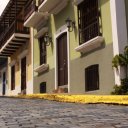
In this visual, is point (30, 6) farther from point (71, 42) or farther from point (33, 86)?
point (71, 42)

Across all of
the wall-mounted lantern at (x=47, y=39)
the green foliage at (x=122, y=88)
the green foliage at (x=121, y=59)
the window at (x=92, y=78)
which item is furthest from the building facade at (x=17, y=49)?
the green foliage at (x=122, y=88)

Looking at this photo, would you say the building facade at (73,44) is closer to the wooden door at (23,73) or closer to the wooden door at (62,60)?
the wooden door at (62,60)

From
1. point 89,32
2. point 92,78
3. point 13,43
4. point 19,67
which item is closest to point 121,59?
point 92,78

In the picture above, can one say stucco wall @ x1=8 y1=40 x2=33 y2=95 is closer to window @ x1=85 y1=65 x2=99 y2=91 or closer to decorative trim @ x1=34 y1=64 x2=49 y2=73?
decorative trim @ x1=34 y1=64 x2=49 y2=73

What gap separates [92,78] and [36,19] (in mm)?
6587

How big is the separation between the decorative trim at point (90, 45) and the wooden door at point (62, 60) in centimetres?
222

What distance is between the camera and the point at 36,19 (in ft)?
59.4

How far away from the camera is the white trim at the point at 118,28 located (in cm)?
1090

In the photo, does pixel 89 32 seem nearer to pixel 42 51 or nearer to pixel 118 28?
pixel 118 28

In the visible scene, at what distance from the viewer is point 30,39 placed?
20625 mm

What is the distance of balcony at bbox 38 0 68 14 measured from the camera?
1547 centimetres

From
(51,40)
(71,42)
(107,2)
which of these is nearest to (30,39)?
(51,40)

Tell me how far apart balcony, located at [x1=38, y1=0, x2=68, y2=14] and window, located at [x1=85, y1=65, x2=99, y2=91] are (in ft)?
12.2

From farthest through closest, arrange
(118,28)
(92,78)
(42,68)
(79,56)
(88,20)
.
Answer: (42,68)
(79,56)
(88,20)
(92,78)
(118,28)
